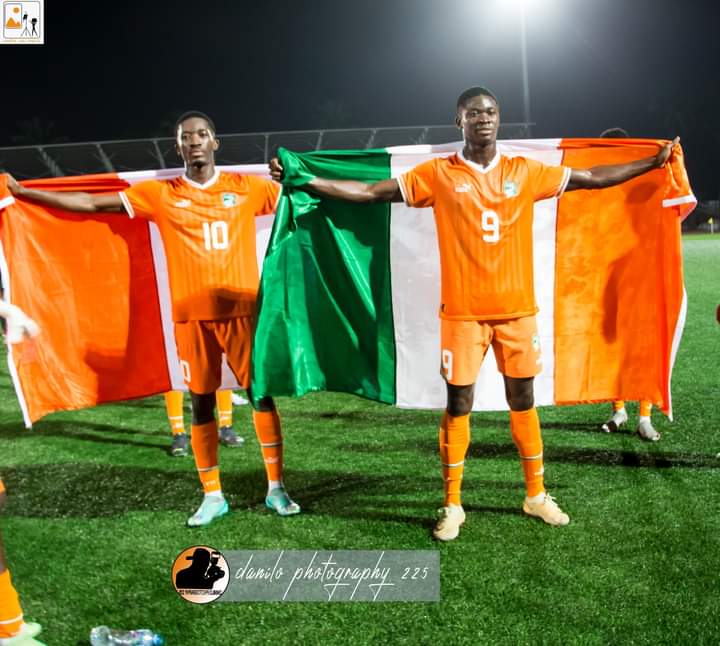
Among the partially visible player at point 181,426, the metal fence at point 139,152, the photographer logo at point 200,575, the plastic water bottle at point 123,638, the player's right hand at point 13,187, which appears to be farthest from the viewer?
the metal fence at point 139,152

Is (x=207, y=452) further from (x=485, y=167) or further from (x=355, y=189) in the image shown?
(x=485, y=167)

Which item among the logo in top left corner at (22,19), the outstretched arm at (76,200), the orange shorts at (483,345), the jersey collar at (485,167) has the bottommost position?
the orange shorts at (483,345)

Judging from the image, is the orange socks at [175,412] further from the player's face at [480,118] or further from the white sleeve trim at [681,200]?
the white sleeve trim at [681,200]

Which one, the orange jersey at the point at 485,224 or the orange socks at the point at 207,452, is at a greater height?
the orange jersey at the point at 485,224

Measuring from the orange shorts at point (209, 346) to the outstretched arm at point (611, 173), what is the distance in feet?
6.30

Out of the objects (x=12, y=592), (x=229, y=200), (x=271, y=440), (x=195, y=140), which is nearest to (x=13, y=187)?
(x=195, y=140)

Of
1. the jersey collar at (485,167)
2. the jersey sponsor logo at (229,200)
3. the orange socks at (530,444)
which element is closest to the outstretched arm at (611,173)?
the jersey collar at (485,167)

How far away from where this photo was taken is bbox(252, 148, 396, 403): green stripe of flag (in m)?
4.12

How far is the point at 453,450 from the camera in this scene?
12.8 ft

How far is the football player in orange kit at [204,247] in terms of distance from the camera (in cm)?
402

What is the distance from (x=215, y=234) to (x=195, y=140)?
1.70ft

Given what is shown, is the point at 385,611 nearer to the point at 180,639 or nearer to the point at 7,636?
the point at 180,639

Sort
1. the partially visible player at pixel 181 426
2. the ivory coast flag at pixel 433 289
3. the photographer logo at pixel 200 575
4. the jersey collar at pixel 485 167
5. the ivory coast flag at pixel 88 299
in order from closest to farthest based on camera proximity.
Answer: the photographer logo at pixel 200 575 < the jersey collar at pixel 485 167 < the ivory coast flag at pixel 433 289 < the ivory coast flag at pixel 88 299 < the partially visible player at pixel 181 426

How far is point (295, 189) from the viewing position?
3959mm
